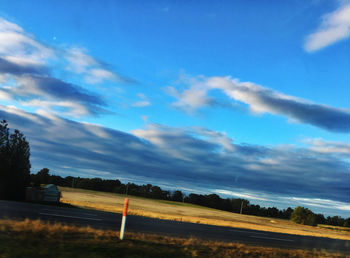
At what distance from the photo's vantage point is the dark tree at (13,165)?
33938 millimetres

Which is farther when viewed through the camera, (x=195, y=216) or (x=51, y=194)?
(x=195, y=216)

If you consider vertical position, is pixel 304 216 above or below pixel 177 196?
above

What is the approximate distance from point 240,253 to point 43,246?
22.6 feet

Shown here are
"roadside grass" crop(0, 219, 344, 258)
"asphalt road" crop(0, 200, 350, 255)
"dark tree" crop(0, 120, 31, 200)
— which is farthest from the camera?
"dark tree" crop(0, 120, 31, 200)

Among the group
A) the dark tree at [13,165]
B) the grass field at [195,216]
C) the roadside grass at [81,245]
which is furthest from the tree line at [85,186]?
the roadside grass at [81,245]

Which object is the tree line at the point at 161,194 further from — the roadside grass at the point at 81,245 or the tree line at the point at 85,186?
the roadside grass at the point at 81,245

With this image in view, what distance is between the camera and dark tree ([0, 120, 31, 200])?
3394 centimetres

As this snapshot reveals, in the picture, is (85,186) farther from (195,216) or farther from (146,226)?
(146,226)

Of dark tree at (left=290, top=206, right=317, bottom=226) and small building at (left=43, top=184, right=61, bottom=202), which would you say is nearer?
small building at (left=43, top=184, right=61, bottom=202)

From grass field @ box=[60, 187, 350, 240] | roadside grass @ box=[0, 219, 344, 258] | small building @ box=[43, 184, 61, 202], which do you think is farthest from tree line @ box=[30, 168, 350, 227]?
roadside grass @ box=[0, 219, 344, 258]

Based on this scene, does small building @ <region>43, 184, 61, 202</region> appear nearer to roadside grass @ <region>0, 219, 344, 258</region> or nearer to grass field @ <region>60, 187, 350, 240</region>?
grass field @ <region>60, 187, 350, 240</region>

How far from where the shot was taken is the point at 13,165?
34.9m

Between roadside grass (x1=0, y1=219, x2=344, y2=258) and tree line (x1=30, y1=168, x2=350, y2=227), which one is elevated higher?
roadside grass (x1=0, y1=219, x2=344, y2=258)

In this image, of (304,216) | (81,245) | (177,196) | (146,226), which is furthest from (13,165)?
(177,196)
